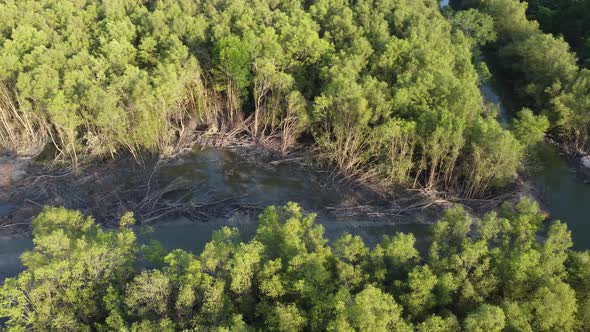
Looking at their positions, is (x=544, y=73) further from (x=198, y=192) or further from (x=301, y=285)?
(x=301, y=285)

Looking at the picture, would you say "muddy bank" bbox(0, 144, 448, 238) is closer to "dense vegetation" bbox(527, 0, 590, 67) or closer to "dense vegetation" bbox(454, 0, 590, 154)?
"dense vegetation" bbox(454, 0, 590, 154)

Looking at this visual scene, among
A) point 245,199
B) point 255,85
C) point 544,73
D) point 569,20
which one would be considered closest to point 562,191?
point 544,73

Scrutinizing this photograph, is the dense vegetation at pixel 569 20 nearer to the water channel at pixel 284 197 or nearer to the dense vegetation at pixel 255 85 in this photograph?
the dense vegetation at pixel 255 85

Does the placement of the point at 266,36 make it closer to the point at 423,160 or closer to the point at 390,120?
the point at 390,120

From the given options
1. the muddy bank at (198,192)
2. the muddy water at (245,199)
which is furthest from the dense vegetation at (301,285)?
the muddy bank at (198,192)

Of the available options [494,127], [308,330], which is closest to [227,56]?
[494,127]
